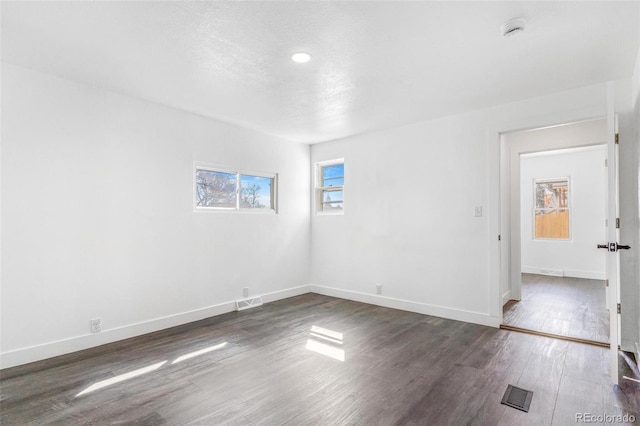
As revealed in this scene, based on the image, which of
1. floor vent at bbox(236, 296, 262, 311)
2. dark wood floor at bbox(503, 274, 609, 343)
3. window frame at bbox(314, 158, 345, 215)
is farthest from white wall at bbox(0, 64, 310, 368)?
dark wood floor at bbox(503, 274, 609, 343)

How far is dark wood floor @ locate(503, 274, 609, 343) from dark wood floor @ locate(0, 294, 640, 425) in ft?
1.42

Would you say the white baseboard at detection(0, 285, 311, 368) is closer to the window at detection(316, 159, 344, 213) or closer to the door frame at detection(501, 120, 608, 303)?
the window at detection(316, 159, 344, 213)

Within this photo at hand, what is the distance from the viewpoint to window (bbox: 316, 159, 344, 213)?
18.1 feet

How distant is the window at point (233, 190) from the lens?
4.26m

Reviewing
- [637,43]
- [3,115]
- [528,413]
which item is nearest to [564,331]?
[528,413]

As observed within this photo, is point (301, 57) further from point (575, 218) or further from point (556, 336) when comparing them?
point (575, 218)

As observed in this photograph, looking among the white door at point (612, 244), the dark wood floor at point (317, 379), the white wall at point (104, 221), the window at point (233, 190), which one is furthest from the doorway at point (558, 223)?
the white wall at point (104, 221)

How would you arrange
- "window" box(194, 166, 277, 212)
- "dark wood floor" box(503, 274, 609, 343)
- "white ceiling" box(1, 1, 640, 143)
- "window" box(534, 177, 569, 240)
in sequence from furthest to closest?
"window" box(534, 177, 569, 240), "window" box(194, 166, 277, 212), "dark wood floor" box(503, 274, 609, 343), "white ceiling" box(1, 1, 640, 143)

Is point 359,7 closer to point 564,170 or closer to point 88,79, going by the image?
point 88,79

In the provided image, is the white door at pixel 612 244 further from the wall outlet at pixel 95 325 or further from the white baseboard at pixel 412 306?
the wall outlet at pixel 95 325

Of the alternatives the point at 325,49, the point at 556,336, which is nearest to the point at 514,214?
the point at 556,336

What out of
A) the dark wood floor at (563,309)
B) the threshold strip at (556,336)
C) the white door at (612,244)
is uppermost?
the white door at (612,244)

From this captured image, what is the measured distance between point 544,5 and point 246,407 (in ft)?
10.6

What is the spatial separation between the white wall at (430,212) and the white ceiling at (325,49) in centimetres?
39
